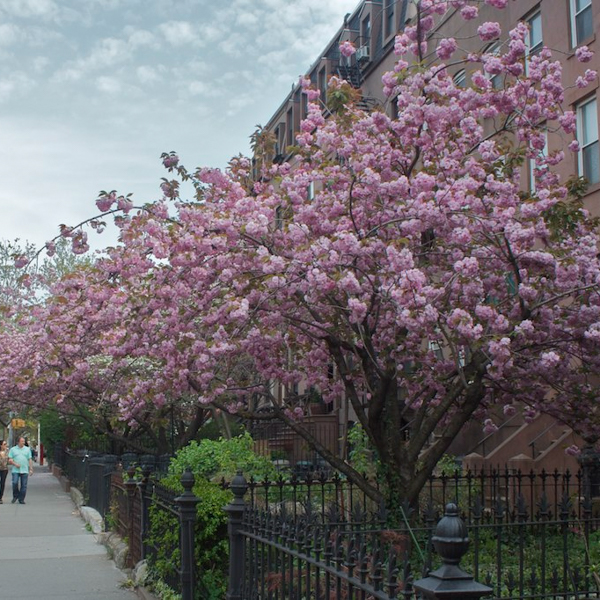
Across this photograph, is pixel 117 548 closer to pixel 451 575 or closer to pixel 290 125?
pixel 451 575

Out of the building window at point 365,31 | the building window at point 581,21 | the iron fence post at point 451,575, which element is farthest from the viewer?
the building window at point 365,31

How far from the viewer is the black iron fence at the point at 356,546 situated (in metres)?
4.11

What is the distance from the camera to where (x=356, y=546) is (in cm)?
530

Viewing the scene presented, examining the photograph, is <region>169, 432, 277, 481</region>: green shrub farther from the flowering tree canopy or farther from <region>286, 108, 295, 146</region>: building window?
<region>286, 108, 295, 146</region>: building window

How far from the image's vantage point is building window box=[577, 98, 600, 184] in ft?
55.0

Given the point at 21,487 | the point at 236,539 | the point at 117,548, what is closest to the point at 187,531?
the point at 236,539

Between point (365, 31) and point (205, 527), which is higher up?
point (365, 31)

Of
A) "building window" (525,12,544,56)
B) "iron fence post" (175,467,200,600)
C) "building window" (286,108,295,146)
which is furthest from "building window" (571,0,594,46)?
"building window" (286,108,295,146)

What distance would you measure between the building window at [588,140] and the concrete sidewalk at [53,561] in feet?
36.3

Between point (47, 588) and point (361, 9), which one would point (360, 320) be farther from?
point (361, 9)

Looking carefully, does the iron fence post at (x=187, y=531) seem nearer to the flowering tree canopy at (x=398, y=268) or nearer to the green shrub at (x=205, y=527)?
the green shrub at (x=205, y=527)

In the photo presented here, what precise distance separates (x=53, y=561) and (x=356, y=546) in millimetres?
7995

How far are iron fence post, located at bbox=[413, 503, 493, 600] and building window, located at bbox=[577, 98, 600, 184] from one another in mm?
14769

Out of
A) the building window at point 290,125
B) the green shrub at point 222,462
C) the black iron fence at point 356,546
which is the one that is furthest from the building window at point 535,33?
the building window at point 290,125
